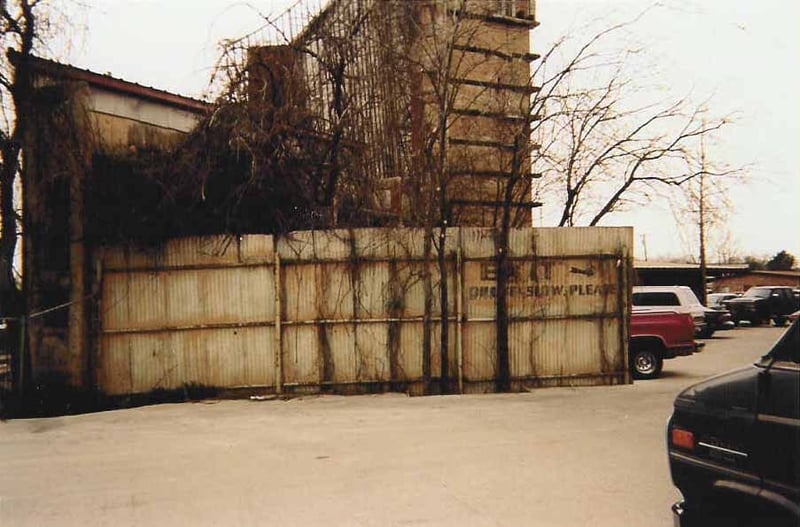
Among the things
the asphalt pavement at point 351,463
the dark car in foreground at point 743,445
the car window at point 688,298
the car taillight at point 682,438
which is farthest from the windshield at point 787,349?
the car window at point 688,298

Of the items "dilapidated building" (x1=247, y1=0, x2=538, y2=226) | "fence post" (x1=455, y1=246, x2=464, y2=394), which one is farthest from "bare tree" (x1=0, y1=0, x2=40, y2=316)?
"fence post" (x1=455, y1=246, x2=464, y2=394)

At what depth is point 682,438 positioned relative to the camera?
4156mm

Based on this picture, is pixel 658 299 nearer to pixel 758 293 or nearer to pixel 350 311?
pixel 350 311

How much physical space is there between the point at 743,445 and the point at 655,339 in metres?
13.0

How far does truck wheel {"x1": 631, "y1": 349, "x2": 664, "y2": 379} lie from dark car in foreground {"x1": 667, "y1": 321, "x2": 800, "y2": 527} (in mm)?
12408

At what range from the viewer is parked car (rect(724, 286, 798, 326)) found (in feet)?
110

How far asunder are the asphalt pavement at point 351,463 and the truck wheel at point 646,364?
4641 mm

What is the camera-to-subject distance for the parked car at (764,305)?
3359cm

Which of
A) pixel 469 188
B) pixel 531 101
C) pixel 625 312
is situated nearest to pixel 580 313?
pixel 625 312

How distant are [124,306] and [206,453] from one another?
4.74 metres

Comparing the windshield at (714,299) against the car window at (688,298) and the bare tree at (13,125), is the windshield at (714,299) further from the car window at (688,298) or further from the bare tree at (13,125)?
the bare tree at (13,125)

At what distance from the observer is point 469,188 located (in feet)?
42.4

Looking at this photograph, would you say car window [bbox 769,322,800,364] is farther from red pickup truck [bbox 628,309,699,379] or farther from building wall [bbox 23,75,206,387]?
red pickup truck [bbox 628,309,699,379]

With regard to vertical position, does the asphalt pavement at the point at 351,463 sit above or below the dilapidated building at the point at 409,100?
below
